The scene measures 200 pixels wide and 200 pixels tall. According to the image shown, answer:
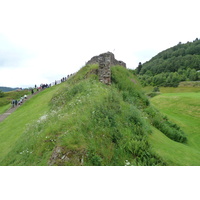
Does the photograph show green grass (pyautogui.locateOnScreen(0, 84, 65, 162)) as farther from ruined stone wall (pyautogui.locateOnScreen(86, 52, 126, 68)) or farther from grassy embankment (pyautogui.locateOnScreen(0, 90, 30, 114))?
grassy embankment (pyautogui.locateOnScreen(0, 90, 30, 114))

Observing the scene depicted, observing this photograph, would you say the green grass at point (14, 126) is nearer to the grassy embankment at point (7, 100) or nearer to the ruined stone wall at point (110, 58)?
the ruined stone wall at point (110, 58)

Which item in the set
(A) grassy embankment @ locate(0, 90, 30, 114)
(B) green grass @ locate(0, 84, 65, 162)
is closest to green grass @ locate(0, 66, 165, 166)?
(B) green grass @ locate(0, 84, 65, 162)

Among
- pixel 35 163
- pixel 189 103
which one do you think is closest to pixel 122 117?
pixel 35 163

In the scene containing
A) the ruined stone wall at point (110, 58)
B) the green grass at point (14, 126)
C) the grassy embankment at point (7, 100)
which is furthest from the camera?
the grassy embankment at point (7, 100)

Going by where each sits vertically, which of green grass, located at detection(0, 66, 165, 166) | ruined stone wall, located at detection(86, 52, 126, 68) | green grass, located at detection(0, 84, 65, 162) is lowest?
green grass, located at detection(0, 84, 65, 162)

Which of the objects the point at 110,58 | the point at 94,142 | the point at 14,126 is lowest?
the point at 14,126

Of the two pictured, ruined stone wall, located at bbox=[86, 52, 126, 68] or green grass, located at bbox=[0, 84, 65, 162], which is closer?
green grass, located at bbox=[0, 84, 65, 162]

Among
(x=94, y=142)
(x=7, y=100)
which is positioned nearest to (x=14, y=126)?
(x=94, y=142)

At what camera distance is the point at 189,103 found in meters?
25.7

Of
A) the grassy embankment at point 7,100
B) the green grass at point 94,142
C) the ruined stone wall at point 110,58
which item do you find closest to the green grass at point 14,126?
the green grass at point 94,142

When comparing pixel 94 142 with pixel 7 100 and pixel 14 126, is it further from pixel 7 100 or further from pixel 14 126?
pixel 7 100

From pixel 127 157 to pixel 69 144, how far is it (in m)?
1.98

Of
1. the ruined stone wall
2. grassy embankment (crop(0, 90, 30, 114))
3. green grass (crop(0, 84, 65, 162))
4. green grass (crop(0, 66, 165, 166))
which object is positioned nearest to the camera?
green grass (crop(0, 66, 165, 166))

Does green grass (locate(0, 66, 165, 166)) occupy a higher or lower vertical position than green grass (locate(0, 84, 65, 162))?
higher
